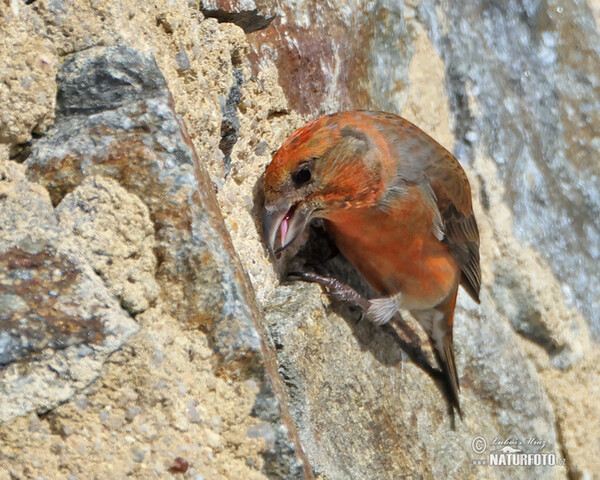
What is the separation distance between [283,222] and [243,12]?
697 millimetres

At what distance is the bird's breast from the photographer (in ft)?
9.60

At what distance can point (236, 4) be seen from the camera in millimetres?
2348

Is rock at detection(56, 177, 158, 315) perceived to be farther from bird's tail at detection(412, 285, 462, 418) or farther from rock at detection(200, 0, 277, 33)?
bird's tail at detection(412, 285, 462, 418)

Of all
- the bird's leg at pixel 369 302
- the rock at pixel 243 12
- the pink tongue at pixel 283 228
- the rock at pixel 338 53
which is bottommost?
the bird's leg at pixel 369 302

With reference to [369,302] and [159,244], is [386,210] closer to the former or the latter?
[369,302]

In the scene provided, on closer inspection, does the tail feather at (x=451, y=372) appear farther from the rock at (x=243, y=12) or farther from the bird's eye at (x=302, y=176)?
the rock at (x=243, y=12)

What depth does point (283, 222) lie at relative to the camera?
8.23 ft

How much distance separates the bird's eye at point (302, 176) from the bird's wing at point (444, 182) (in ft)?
1.58

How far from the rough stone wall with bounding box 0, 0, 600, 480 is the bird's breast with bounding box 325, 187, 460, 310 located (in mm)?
161

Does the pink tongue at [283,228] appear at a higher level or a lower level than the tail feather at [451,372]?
higher

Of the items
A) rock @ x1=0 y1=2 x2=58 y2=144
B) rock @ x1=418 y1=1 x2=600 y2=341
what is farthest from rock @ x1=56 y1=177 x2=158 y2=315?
rock @ x1=418 y1=1 x2=600 y2=341

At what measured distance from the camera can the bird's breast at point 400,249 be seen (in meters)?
2.93

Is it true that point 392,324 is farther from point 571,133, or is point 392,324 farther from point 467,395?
point 571,133

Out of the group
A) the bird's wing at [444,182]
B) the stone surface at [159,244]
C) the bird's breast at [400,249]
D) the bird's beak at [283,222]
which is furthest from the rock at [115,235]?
the bird's wing at [444,182]
